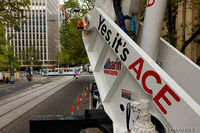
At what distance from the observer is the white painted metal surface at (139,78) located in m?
1.22

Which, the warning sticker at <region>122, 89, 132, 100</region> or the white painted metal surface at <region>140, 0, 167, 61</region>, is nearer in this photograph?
the white painted metal surface at <region>140, 0, 167, 61</region>

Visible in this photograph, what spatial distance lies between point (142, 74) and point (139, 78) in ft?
0.25

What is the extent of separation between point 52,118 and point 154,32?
Result: 2.72 metres

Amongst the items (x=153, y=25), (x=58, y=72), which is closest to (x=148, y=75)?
(x=153, y=25)

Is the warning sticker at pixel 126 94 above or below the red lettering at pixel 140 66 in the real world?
below

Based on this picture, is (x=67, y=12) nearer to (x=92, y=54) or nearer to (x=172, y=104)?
(x=92, y=54)

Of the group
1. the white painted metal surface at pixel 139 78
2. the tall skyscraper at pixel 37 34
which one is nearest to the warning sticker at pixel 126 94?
the white painted metal surface at pixel 139 78

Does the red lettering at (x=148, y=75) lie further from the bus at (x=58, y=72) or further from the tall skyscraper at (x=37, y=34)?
the tall skyscraper at (x=37, y=34)

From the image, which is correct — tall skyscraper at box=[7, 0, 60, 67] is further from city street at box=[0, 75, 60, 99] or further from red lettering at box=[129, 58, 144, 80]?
red lettering at box=[129, 58, 144, 80]

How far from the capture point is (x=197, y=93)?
185cm

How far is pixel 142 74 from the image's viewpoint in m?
1.54

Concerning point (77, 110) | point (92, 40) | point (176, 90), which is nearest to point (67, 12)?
point (77, 110)

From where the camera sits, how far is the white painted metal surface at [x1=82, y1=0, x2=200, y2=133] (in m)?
1.22

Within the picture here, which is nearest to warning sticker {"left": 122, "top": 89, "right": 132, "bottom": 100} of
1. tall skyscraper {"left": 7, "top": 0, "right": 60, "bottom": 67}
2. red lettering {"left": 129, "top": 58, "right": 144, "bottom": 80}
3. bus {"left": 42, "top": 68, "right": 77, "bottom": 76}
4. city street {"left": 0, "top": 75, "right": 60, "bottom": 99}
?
red lettering {"left": 129, "top": 58, "right": 144, "bottom": 80}
